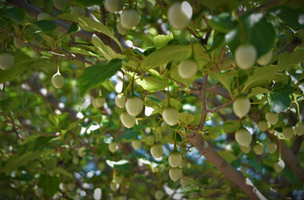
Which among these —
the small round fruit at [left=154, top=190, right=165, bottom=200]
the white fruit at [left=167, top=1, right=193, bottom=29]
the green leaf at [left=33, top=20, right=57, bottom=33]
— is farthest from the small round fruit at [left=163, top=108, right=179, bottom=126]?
the small round fruit at [left=154, top=190, right=165, bottom=200]

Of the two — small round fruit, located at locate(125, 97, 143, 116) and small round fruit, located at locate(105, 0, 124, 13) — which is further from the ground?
small round fruit, located at locate(105, 0, 124, 13)

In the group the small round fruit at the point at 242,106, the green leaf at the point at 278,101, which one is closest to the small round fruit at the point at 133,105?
the small round fruit at the point at 242,106

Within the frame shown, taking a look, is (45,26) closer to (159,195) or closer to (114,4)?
(114,4)

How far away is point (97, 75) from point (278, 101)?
50 cm

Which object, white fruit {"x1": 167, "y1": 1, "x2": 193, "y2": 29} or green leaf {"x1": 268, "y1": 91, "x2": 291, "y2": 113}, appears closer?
white fruit {"x1": 167, "y1": 1, "x2": 193, "y2": 29}

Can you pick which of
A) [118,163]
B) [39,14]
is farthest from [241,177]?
[39,14]

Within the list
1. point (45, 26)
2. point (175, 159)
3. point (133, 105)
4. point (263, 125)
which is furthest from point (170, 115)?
point (263, 125)

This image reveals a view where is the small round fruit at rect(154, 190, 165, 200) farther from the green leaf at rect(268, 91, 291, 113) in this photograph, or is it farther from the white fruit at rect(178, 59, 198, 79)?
the white fruit at rect(178, 59, 198, 79)

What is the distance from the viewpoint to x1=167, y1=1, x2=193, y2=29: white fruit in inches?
23.1

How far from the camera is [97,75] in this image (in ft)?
2.14

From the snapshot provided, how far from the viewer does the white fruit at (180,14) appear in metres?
0.59

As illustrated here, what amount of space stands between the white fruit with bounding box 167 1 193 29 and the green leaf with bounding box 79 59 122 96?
0.53 ft

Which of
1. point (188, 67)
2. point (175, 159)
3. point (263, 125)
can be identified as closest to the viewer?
point (188, 67)

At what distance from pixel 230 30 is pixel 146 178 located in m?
1.78
